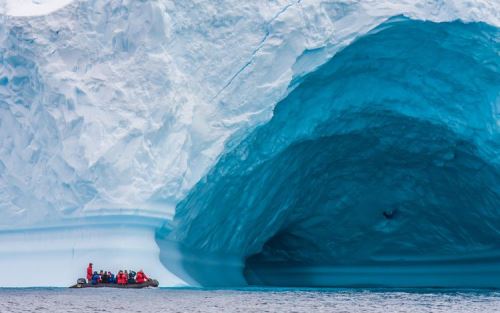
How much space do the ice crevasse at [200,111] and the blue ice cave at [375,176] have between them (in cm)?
4

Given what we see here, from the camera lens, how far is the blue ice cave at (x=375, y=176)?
45.3 ft

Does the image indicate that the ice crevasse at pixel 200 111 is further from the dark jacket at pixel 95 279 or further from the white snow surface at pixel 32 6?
the dark jacket at pixel 95 279

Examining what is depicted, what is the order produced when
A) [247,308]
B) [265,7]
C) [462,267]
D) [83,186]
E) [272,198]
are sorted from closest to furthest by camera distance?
1. [247,308]
2. [83,186]
3. [265,7]
4. [272,198]
5. [462,267]

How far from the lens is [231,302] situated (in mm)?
11852

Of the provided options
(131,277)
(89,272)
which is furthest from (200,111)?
(89,272)

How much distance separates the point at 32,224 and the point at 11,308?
→ 262cm

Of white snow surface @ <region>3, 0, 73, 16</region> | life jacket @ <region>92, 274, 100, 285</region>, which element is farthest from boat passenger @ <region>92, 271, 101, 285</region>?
white snow surface @ <region>3, 0, 73, 16</region>

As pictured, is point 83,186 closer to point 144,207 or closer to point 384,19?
point 144,207

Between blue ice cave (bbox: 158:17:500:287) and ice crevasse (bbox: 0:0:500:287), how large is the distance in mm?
42

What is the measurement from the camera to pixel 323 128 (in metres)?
14.7

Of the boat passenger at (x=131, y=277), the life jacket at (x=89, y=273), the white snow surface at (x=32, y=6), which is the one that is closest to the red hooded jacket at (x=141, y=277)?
the boat passenger at (x=131, y=277)

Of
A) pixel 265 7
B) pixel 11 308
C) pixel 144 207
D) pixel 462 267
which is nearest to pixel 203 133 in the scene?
pixel 144 207

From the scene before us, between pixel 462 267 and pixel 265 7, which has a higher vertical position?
pixel 265 7

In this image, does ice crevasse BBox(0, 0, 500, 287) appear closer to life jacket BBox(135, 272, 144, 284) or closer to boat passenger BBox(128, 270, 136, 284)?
life jacket BBox(135, 272, 144, 284)
